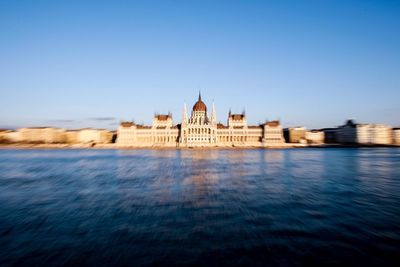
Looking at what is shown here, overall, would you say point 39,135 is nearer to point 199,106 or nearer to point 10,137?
point 10,137

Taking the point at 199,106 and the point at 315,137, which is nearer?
the point at 199,106

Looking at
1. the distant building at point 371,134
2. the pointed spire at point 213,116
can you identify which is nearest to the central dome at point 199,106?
the pointed spire at point 213,116

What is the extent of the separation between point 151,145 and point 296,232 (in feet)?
429

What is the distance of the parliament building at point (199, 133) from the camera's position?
142m

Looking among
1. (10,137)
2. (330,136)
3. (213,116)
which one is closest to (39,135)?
(10,137)

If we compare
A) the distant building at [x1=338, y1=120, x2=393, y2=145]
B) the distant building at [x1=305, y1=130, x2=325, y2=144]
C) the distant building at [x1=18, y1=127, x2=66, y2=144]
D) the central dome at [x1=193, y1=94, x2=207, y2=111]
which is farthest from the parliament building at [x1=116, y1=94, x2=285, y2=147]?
the distant building at [x1=18, y1=127, x2=66, y2=144]

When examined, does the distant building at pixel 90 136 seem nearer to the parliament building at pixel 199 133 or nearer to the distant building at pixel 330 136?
the parliament building at pixel 199 133

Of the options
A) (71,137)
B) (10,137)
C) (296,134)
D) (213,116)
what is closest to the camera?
(213,116)

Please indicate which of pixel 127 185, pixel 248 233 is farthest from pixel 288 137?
pixel 248 233

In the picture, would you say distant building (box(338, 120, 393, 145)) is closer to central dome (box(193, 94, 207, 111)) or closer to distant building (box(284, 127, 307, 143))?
distant building (box(284, 127, 307, 143))

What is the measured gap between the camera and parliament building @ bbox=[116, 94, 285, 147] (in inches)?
5610

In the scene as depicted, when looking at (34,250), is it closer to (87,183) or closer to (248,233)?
(248,233)

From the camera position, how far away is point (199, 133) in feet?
466

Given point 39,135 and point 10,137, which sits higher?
→ point 39,135
